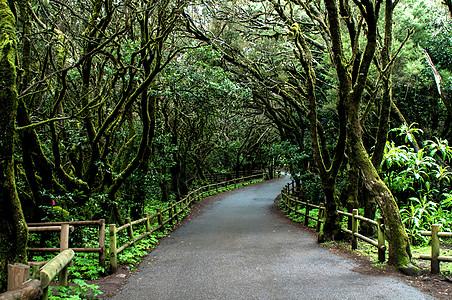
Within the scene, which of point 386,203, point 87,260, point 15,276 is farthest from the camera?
A: point 87,260

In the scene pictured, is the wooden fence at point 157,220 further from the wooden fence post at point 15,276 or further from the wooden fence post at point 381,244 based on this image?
the wooden fence post at point 381,244

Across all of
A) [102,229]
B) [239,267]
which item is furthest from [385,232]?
[102,229]

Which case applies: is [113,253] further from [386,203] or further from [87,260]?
[386,203]

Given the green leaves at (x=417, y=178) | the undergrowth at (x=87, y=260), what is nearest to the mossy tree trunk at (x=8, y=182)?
the undergrowth at (x=87, y=260)

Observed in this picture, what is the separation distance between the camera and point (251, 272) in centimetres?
650

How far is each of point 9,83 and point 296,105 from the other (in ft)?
39.7

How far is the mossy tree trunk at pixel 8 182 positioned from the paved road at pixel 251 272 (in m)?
2.32

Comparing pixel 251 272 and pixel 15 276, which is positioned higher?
pixel 15 276

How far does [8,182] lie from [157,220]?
10.4m

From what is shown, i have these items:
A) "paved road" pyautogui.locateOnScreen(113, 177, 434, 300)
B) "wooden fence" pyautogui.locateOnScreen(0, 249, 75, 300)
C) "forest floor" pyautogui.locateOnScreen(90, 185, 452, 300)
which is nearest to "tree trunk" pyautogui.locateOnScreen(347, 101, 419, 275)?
"forest floor" pyautogui.locateOnScreen(90, 185, 452, 300)

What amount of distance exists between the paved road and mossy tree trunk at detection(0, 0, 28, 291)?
2323 millimetres

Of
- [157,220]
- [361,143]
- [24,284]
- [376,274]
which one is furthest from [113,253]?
[157,220]

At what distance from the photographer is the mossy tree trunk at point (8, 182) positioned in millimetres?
3453

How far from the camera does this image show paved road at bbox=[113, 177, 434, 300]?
17.3 ft
